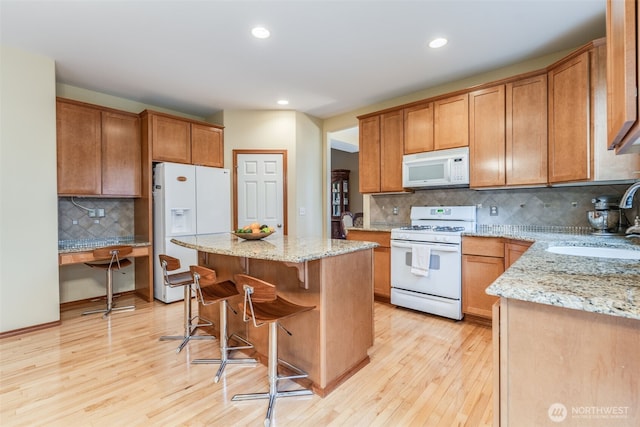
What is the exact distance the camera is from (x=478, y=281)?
9.76 feet

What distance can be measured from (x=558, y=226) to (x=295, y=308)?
277 centimetres

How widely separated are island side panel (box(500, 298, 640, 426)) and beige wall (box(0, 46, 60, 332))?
3.88 m

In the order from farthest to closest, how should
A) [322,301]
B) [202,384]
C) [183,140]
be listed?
[183,140], [202,384], [322,301]

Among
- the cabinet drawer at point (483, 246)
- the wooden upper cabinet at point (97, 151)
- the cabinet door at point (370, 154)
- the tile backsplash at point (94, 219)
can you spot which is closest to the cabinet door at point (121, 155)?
the wooden upper cabinet at point (97, 151)

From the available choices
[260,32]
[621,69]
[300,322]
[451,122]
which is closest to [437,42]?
[451,122]

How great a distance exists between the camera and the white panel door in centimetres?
462

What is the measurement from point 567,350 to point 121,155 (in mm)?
4434

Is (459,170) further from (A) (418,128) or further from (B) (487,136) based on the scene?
(A) (418,128)

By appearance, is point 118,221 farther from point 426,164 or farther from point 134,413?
point 426,164

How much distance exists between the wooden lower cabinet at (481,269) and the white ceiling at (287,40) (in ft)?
6.02

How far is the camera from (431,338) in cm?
272

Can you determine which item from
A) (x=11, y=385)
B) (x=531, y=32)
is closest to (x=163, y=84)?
(x=11, y=385)

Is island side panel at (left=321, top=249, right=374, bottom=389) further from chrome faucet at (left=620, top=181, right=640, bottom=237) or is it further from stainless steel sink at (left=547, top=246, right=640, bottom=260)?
chrome faucet at (left=620, top=181, right=640, bottom=237)

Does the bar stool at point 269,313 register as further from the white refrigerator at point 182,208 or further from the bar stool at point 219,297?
the white refrigerator at point 182,208
